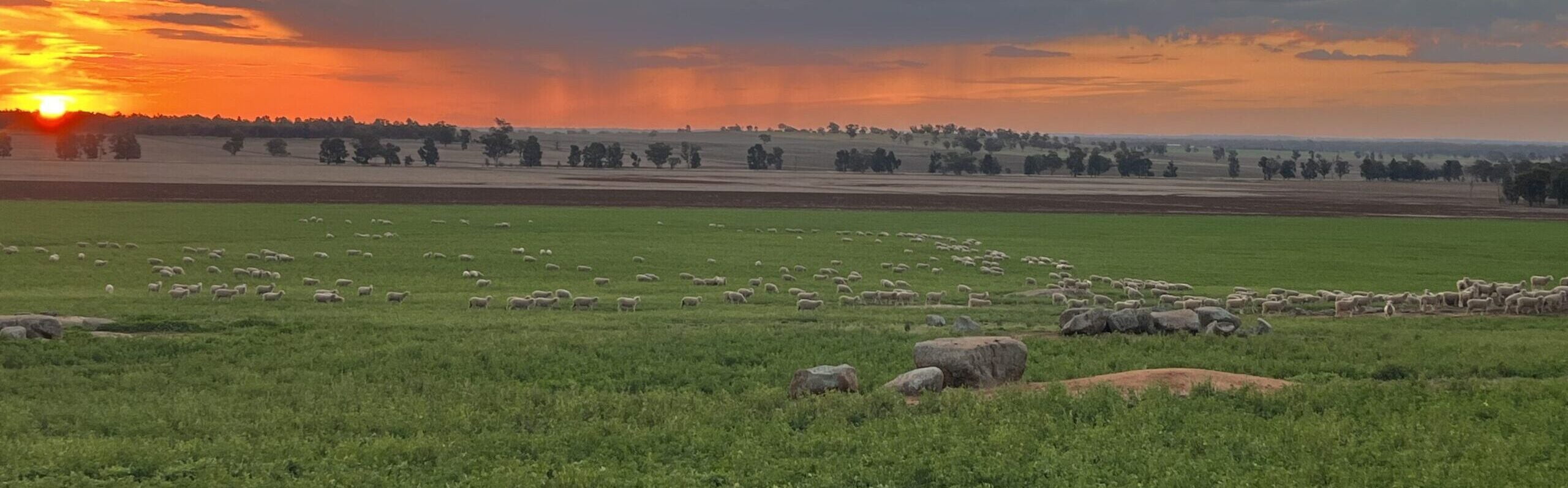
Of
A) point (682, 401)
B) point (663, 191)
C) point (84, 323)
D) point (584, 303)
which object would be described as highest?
point (682, 401)

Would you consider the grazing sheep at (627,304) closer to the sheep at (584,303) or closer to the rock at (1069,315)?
the sheep at (584,303)

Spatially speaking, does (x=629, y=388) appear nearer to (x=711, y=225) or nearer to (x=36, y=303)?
(x=36, y=303)

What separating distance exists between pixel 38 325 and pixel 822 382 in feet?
58.4

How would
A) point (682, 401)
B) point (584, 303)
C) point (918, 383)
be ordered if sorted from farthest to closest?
point (584, 303)
point (918, 383)
point (682, 401)

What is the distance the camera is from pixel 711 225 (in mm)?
78625

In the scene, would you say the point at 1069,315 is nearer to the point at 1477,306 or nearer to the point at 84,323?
the point at 1477,306

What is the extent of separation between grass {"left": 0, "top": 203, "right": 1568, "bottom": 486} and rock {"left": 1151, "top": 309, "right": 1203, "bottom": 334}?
1.28 m

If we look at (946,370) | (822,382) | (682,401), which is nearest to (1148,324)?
(946,370)

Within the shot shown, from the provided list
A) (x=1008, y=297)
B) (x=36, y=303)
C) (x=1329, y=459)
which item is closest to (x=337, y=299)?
(x=36, y=303)

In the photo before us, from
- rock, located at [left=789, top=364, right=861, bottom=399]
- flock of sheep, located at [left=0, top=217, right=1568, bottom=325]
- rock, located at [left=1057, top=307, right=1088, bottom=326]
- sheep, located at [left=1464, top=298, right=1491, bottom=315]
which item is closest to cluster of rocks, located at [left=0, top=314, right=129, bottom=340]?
flock of sheep, located at [left=0, top=217, right=1568, bottom=325]

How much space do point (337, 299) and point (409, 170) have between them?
147873 millimetres

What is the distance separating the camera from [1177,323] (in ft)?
95.1

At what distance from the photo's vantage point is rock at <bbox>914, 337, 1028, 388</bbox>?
2158 centimetres

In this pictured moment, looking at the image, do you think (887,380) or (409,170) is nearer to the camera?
(887,380)
